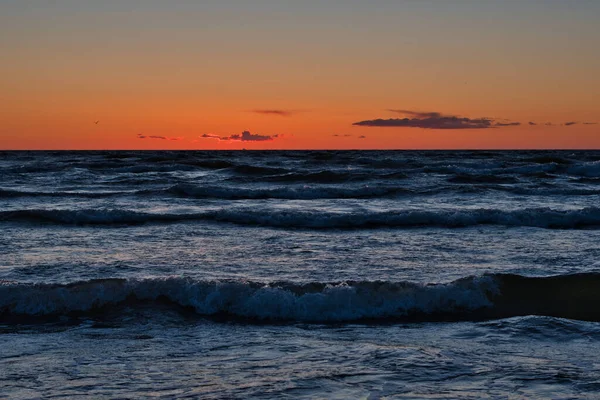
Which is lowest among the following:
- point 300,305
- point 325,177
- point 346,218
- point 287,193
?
point 300,305

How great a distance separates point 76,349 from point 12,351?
0.61 m

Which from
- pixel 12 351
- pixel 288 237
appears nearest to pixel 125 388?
pixel 12 351

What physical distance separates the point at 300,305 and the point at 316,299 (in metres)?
0.23

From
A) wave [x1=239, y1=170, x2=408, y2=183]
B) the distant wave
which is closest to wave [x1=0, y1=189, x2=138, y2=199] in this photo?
the distant wave

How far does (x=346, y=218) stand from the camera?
1722 centimetres

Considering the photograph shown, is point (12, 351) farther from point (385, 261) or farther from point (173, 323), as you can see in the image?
point (385, 261)

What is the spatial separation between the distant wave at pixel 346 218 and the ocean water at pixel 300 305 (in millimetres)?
82

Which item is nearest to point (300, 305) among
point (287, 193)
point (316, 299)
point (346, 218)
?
point (316, 299)

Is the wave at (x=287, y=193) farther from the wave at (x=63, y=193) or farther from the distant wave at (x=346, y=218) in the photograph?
the distant wave at (x=346, y=218)

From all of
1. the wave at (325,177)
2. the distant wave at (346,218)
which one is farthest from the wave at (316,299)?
the wave at (325,177)

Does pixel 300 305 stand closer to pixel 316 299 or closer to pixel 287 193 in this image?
pixel 316 299

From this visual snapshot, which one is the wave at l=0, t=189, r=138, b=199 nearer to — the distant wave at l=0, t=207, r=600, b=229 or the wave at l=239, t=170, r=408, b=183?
the distant wave at l=0, t=207, r=600, b=229

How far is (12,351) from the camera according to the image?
6.50m

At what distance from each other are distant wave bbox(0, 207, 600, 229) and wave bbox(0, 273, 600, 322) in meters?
7.33
